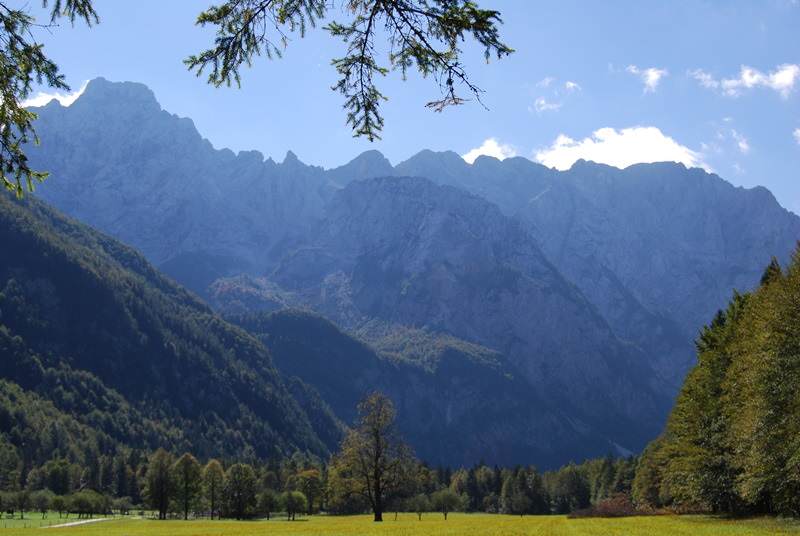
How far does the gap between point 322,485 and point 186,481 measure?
32.2m

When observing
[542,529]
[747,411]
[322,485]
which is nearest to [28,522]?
[322,485]

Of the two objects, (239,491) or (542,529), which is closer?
(542,529)

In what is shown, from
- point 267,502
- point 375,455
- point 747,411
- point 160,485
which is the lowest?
point 267,502

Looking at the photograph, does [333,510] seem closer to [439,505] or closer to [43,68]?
[439,505]

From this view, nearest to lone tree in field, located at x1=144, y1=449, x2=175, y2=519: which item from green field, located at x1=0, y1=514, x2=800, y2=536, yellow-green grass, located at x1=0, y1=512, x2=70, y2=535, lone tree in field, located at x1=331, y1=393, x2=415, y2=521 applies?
yellow-green grass, located at x1=0, y1=512, x2=70, y2=535

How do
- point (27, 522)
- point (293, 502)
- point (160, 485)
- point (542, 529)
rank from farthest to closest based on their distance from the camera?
point (293, 502)
point (160, 485)
point (27, 522)
point (542, 529)

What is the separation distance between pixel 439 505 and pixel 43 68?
Answer: 146 m

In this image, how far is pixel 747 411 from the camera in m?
43.1

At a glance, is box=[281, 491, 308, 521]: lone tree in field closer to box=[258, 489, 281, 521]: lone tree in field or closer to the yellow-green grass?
box=[258, 489, 281, 521]: lone tree in field

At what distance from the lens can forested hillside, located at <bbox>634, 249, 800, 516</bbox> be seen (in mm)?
39438

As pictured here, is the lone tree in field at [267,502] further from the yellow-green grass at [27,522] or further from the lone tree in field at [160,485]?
the yellow-green grass at [27,522]

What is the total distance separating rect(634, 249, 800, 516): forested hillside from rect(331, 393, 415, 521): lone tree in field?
A: 24.0 meters

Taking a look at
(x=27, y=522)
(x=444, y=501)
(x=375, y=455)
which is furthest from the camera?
(x=444, y=501)

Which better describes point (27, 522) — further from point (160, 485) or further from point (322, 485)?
point (322, 485)
